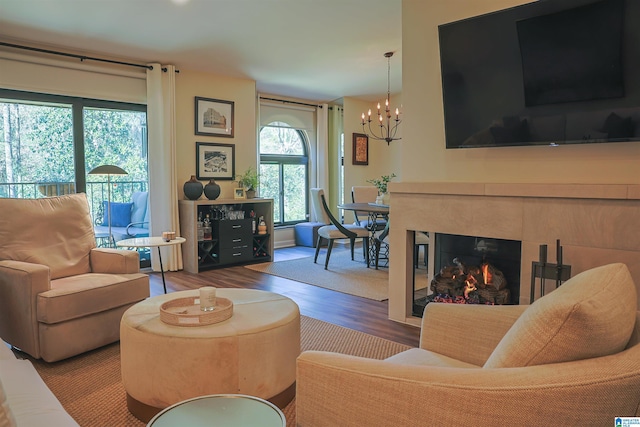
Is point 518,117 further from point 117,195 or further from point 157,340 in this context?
point 117,195

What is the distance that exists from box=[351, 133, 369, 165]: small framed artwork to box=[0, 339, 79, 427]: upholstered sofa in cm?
619

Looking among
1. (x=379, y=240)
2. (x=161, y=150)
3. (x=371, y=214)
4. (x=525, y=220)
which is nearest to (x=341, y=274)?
(x=379, y=240)

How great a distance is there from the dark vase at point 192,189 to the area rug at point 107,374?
8.21 ft

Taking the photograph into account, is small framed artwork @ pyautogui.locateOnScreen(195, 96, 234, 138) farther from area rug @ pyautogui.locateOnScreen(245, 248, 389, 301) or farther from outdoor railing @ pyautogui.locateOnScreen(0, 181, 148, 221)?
area rug @ pyautogui.locateOnScreen(245, 248, 389, 301)

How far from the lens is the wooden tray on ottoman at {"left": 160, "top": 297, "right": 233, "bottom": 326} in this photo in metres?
2.01

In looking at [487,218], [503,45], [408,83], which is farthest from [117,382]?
[503,45]

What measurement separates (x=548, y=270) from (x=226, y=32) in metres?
3.33

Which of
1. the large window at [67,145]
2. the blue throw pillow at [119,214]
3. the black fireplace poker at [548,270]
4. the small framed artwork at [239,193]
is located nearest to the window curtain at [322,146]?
the small framed artwork at [239,193]

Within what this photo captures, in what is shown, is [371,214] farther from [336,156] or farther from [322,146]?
[336,156]

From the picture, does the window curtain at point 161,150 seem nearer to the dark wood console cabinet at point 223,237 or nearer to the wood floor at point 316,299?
the dark wood console cabinet at point 223,237

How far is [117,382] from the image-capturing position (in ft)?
7.82

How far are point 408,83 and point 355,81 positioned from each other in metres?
2.95

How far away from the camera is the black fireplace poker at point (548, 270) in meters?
2.50

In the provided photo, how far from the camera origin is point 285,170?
285 inches
